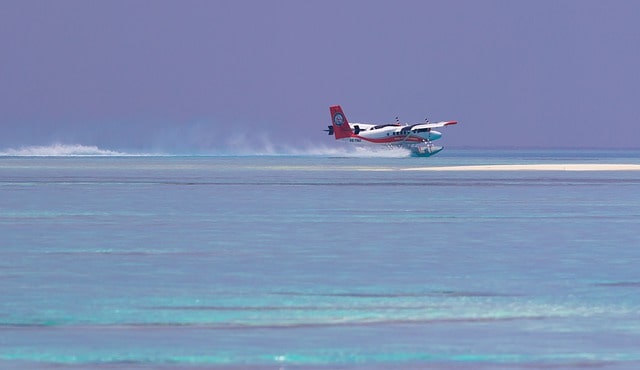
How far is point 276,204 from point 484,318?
1272 inches

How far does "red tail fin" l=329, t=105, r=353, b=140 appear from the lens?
6939 inches

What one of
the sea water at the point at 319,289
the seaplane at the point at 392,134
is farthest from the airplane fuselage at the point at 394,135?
the sea water at the point at 319,289

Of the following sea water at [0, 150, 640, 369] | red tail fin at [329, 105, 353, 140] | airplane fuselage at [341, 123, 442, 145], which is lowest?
sea water at [0, 150, 640, 369]

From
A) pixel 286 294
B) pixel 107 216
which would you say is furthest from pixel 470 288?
pixel 107 216

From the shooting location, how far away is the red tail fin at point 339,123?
176250mm

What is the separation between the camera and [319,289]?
21859 millimetres

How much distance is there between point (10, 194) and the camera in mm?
59438

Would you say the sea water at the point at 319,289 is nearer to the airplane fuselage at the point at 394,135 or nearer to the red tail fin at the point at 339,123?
the airplane fuselage at the point at 394,135

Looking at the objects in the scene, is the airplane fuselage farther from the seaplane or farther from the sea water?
the sea water

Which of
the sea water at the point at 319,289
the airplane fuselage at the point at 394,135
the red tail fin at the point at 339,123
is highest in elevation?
the red tail fin at the point at 339,123

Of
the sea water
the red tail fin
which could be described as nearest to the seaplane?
the red tail fin

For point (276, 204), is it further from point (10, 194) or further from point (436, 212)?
point (10, 194)

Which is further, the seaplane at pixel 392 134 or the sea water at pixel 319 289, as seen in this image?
the seaplane at pixel 392 134

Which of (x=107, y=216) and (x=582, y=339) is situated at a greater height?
(x=107, y=216)
